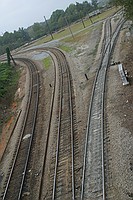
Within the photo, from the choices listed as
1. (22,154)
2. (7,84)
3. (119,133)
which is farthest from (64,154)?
(7,84)

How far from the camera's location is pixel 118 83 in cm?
2609

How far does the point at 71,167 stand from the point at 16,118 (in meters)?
12.5

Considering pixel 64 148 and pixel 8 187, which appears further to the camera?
pixel 64 148

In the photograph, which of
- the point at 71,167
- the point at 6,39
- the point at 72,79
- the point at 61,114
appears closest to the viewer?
the point at 71,167

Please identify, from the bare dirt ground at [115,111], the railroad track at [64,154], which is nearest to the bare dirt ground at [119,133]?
the bare dirt ground at [115,111]

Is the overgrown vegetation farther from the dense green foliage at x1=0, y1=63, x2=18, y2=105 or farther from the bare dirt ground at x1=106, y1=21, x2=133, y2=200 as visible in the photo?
the bare dirt ground at x1=106, y1=21, x2=133, y2=200

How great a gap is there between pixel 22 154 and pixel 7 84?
22.0 meters

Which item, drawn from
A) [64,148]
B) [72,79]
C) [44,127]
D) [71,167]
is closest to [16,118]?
[44,127]

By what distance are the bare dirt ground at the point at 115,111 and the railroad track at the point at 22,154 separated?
49.6 inches

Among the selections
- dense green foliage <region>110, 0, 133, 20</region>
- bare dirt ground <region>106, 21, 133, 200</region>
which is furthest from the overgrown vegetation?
dense green foliage <region>110, 0, 133, 20</region>

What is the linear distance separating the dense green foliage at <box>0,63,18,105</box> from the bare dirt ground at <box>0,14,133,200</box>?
1820mm

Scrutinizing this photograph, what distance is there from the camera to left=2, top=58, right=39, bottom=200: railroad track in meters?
17.6

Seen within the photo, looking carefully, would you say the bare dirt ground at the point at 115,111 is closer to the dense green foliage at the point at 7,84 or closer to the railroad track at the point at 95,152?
the railroad track at the point at 95,152

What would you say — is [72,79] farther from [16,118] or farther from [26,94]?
[16,118]
